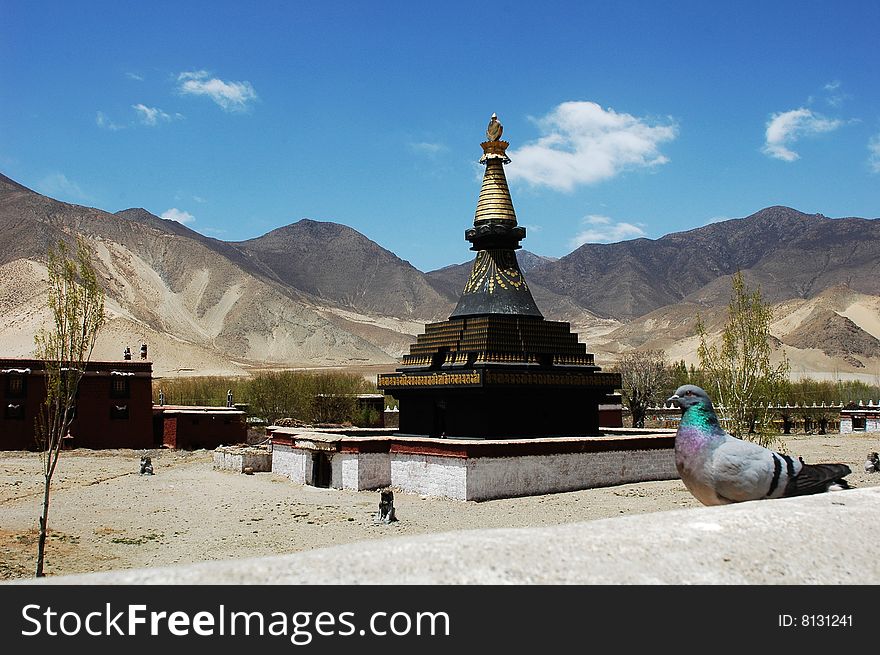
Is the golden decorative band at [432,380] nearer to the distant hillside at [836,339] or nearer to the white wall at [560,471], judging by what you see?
the white wall at [560,471]

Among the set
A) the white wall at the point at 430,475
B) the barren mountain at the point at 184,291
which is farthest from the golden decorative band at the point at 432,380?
the barren mountain at the point at 184,291

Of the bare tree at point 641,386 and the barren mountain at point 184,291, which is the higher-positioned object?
the barren mountain at point 184,291

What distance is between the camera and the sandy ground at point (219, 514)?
1479cm

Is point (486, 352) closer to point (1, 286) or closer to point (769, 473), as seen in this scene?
point (769, 473)

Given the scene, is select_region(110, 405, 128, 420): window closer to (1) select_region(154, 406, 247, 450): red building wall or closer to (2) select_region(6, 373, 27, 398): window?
(1) select_region(154, 406, 247, 450): red building wall

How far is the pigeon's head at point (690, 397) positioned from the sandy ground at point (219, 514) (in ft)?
28.3

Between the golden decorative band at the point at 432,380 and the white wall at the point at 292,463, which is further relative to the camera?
the white wall at the point at 292,463

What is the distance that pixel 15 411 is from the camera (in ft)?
114

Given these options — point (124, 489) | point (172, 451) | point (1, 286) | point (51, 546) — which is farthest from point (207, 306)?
point (51, 546)

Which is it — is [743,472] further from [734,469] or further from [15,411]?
[15,411]

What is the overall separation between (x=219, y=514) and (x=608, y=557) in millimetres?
16043

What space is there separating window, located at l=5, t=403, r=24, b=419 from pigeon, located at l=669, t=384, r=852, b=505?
34.3 meters

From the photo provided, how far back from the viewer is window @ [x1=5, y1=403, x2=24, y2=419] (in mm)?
34625

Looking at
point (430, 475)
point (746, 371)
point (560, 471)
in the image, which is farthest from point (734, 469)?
point (560, 471)
